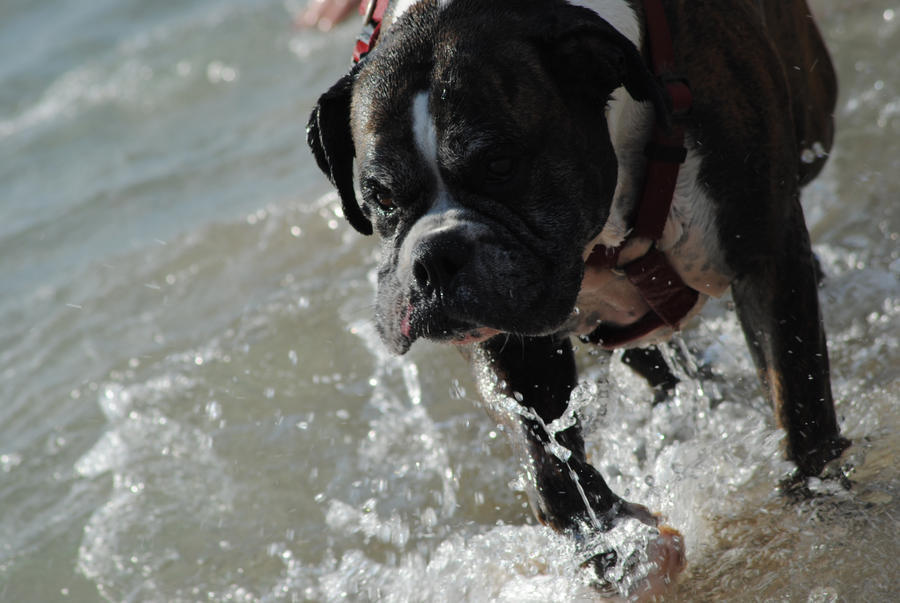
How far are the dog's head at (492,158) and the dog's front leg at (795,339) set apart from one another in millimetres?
570

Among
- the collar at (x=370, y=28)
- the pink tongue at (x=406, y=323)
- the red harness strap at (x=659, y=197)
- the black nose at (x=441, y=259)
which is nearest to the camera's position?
the black nose at (x=441, y=259)

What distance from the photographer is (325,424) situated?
4.11 meters

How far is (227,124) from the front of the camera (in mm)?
7922

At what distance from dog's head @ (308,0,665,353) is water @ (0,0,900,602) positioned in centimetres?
84

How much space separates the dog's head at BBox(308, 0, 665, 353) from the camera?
237 centimetres

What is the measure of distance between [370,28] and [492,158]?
3.15ft

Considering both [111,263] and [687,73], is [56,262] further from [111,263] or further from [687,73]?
[687,73]

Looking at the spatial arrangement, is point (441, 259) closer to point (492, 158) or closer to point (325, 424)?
point (492, 158)

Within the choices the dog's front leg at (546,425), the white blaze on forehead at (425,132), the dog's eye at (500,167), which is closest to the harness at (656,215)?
the dog's front leg at (546,425)

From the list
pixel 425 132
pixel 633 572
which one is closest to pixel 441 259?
pixel 425 132

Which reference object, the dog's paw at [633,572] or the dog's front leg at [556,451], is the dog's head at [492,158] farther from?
the dog's paw at [633,572]

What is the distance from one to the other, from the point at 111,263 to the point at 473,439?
3.12m

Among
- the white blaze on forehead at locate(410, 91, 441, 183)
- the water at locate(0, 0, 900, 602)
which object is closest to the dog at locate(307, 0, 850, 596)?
the white blaze on forehead at locate(410, 91, 441, 183)

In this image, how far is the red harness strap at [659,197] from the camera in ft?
8.59
